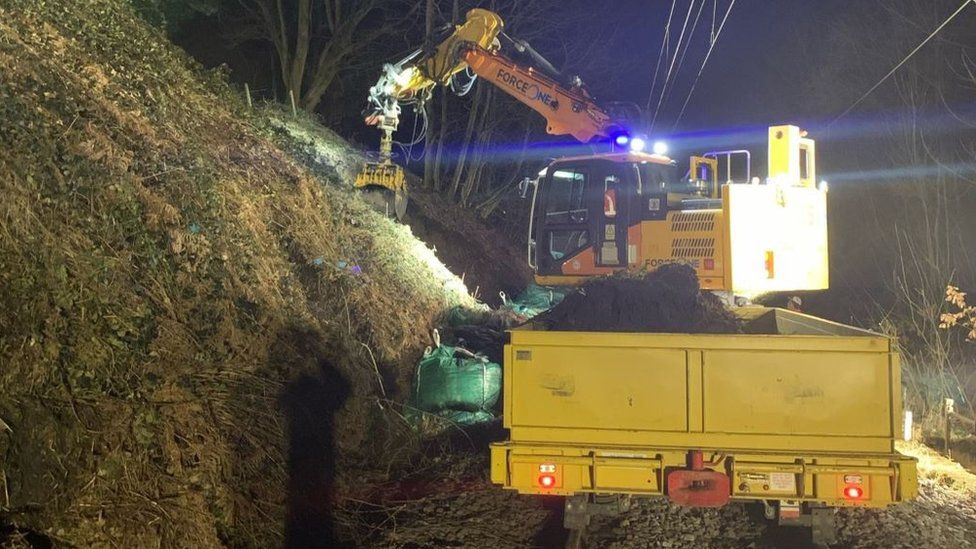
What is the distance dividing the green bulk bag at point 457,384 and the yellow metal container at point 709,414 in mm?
3922

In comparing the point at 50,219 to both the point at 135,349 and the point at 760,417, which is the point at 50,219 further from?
the point at 760,417

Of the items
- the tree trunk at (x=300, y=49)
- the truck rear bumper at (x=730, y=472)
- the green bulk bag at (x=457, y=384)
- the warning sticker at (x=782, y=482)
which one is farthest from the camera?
the tree trunk at (x=300, y=49)

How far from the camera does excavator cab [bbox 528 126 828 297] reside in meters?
10.3

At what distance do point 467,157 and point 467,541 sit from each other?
21835mm

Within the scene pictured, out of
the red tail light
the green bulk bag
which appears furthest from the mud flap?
the green bulk bag

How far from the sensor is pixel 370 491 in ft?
24.0

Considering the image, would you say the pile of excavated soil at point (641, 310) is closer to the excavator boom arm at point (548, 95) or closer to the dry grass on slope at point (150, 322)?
the dry grass on slope at point (150, 322)

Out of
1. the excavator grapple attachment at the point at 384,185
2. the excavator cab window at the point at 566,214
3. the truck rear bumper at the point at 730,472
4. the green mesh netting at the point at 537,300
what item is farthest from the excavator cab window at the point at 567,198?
the truck rear bumper at the point at 730,472

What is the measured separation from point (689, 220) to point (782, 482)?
223 inches

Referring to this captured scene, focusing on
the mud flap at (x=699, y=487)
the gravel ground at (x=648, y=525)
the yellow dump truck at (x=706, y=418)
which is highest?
the yellow dump truck at (x=706, y=418)

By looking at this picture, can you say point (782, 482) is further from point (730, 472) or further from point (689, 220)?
point (689, 220)

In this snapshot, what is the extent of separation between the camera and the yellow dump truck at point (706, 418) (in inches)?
212

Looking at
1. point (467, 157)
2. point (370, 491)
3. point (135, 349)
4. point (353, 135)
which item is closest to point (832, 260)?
point (467, 157)

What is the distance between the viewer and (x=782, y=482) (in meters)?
5.48
